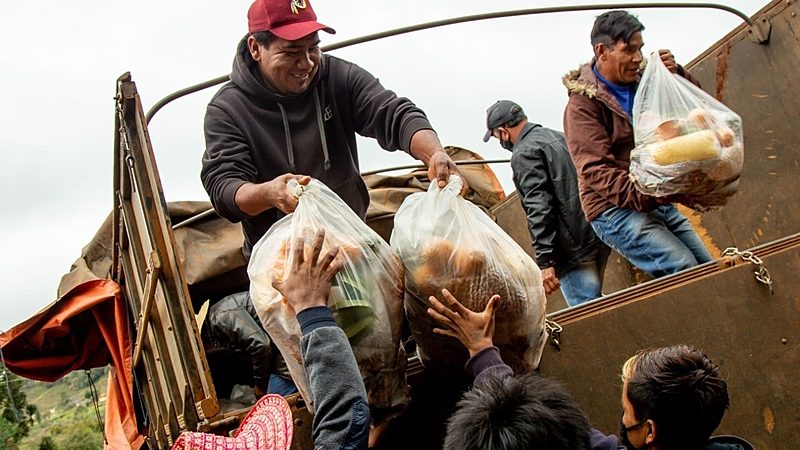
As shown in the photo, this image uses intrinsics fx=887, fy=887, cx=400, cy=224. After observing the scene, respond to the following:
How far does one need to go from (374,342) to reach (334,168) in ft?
3.32

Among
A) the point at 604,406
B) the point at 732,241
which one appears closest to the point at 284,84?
the point at 604,406

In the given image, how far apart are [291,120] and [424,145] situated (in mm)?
489

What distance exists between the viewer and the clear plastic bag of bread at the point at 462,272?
2059 mm

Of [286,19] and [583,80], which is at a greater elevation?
[286,19]

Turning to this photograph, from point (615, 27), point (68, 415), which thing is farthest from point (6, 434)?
point (68, 415)

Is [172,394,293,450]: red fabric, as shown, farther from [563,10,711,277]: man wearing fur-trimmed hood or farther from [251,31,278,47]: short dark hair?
[563,10,711,277]: man wearing fur-trimmed hood

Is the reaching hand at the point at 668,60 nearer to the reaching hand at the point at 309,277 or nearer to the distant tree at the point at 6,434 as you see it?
the reaching hand at the point at 309,277

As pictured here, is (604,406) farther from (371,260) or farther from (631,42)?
(631,42)

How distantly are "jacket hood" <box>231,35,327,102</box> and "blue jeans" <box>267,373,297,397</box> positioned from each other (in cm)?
90

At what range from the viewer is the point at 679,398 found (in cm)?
197

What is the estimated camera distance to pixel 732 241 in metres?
4.28

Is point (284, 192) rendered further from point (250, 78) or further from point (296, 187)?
point (250, 78)

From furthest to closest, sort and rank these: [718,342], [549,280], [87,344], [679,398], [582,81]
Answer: [87,344]
[549,280]
[582,81]
[718,342]
[679,398]

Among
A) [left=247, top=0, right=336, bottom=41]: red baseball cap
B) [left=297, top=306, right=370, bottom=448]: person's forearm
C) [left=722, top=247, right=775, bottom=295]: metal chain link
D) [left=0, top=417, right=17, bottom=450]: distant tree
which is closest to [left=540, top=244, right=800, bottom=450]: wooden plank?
[left=722, top=247, right=775, bottom=295]: metal chain link
